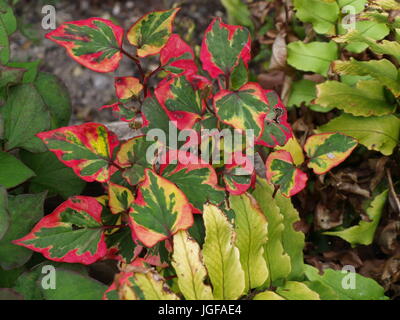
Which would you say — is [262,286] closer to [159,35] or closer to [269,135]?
[269,135]

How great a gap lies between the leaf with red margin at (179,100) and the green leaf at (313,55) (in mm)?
473

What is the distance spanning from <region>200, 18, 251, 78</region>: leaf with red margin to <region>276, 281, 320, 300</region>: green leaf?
44 cm

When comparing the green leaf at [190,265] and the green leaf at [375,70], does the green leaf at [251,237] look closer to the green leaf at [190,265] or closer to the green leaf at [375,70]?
the green leaf at [190,265]

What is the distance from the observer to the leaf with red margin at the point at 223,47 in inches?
37.4

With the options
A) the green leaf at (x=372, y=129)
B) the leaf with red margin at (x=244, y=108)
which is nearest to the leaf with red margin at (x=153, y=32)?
the leaf with red margin at (x=244, y=108)

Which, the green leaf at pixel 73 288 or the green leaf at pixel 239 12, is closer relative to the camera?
the green leaf at pixel 73 288

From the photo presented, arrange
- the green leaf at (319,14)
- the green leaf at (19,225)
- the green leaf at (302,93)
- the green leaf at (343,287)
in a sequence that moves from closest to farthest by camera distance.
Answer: the green leaf at (19,225) → the green leaf at (343,287) → the green leaf at (319,14) → the green leaf at (302,93)

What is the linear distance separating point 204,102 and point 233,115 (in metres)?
0.09

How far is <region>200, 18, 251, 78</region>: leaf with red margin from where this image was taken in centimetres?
95

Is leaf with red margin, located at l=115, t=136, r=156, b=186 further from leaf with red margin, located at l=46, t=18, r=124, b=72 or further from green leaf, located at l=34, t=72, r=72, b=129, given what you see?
green leaf, located at l=34, t=72, r=72, b=129

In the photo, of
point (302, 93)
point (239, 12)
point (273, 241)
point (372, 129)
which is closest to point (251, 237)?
point (273, 241)
